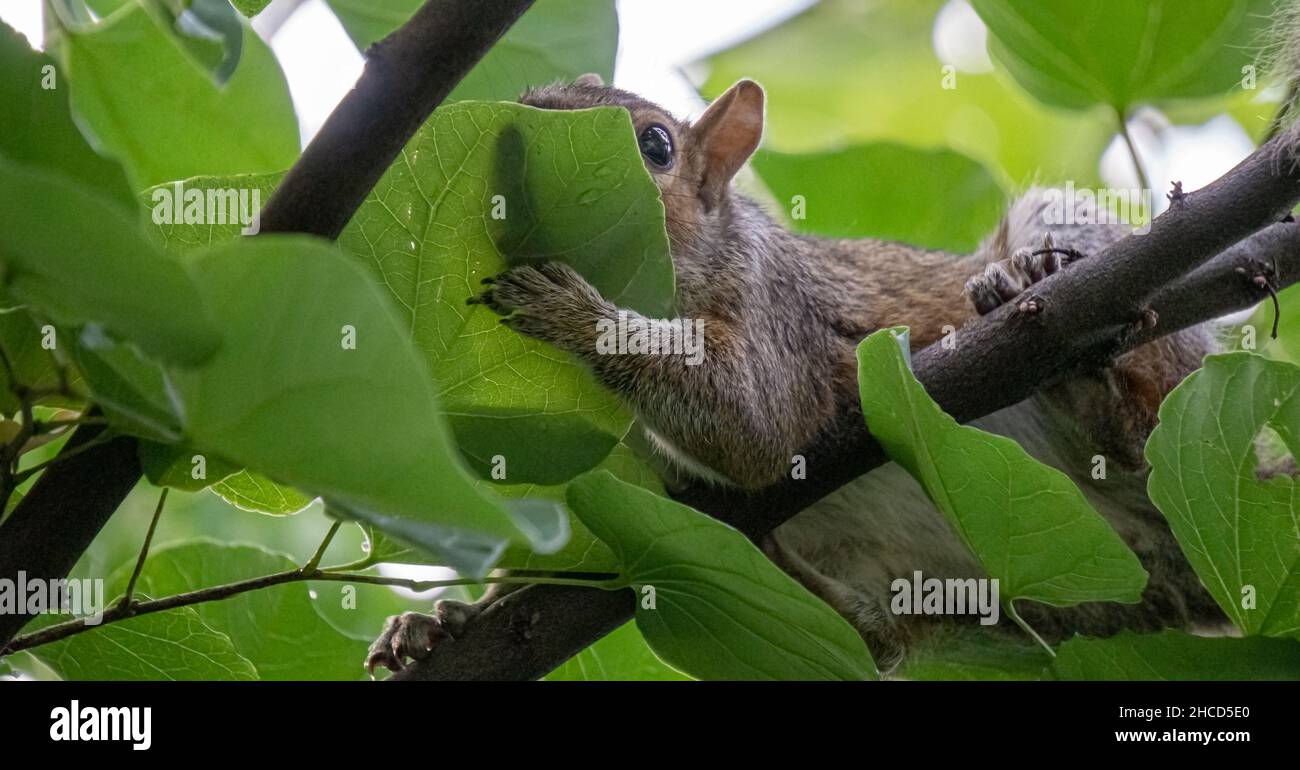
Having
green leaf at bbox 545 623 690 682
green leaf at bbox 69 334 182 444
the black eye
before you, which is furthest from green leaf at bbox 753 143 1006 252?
green leaf at bbox 69 334 182 444

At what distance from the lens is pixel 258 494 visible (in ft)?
5.25

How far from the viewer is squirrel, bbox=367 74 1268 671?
267 centimetres

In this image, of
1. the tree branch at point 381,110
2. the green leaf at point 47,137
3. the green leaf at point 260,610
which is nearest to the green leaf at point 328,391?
the green leaf at point 47,137

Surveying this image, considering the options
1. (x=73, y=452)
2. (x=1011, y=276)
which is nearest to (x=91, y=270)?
(x=73, y=452)

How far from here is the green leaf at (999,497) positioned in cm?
146

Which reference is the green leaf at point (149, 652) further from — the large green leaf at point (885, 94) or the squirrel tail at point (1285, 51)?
the large green leaf at point (885, 94)

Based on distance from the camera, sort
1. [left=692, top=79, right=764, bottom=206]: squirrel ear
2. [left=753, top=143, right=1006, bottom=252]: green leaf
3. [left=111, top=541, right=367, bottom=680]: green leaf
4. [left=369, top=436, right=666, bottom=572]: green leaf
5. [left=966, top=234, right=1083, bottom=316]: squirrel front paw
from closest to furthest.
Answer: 1. [left=369, top=436, right=666, bottom=572]: green leaf
2. [left=111, top=541, right=367, bottom=680]: green leaf
3. [left=753, top=143, right=1006, bottom=252]: green leaf
4. [left=966, top=234, right=1083, bottom=316]: squirrel front paw
5. [left=692, top=79, right=764, bottom=206]: squirrel ear

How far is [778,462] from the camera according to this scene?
98.7 inches

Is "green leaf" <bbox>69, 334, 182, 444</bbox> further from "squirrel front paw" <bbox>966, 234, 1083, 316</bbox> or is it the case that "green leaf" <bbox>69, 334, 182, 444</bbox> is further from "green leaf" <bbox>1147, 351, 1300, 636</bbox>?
"squirrel front paw" <bbox>966, 234, 1083, 316</bbox>

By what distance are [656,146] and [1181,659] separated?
170 cm

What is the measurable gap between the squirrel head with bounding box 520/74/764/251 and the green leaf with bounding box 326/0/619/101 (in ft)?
2.68
